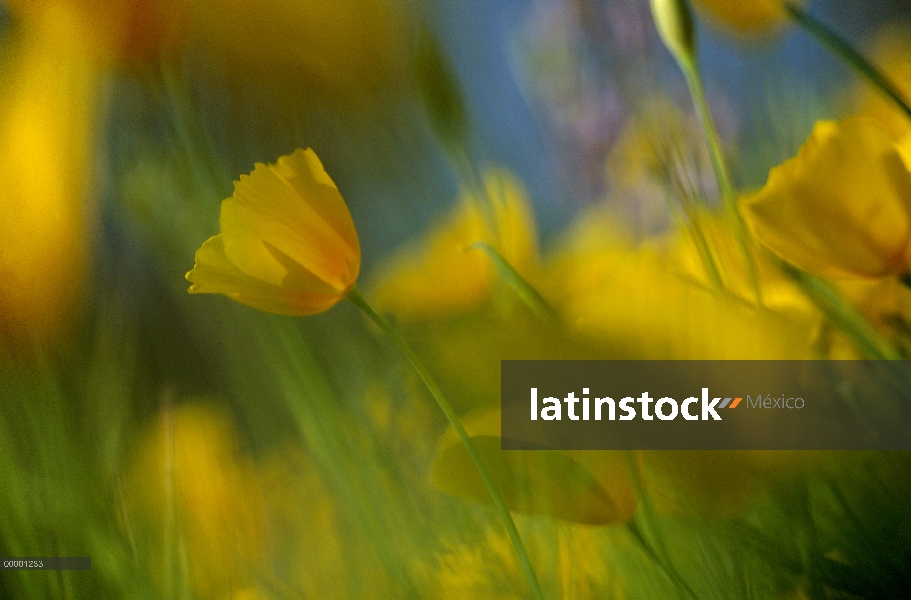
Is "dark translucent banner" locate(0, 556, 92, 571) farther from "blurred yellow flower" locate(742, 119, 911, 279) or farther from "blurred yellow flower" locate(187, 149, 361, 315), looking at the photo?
"blurred yellow flower" locate(742, 119, 911, 279)

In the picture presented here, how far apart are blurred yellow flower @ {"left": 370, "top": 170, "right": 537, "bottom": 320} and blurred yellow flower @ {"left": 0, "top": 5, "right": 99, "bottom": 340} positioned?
0.74 feet

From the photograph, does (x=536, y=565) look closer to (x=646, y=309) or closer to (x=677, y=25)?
(x=646, y=309)

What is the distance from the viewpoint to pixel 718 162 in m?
0.41

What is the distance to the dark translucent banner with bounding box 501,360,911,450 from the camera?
14.3 inches

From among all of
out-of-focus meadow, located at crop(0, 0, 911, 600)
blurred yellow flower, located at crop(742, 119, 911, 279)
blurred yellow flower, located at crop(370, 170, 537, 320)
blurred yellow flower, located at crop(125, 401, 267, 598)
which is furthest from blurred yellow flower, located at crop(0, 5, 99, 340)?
blurred yellow flower, located at crop(742, 119, 911, 279)

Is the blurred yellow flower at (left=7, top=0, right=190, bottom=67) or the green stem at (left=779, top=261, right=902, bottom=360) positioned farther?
the blurred yellow flower at (left=7, top=0, right=190, bottom=67)

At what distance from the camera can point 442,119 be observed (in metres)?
0.45

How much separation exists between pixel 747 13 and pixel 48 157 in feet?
1.58

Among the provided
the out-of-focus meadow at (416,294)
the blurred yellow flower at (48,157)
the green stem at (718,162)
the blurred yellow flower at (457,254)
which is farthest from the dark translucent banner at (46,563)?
the green stem at (718,162)

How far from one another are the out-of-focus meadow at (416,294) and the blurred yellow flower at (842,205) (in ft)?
0.13

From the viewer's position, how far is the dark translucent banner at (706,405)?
36 cm

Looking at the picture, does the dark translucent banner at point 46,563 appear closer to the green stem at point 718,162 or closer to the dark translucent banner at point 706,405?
the dark translucent banner at point 706,405

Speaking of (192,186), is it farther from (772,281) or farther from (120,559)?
(772,281)

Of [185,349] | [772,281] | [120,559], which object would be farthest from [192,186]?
[772,281]
